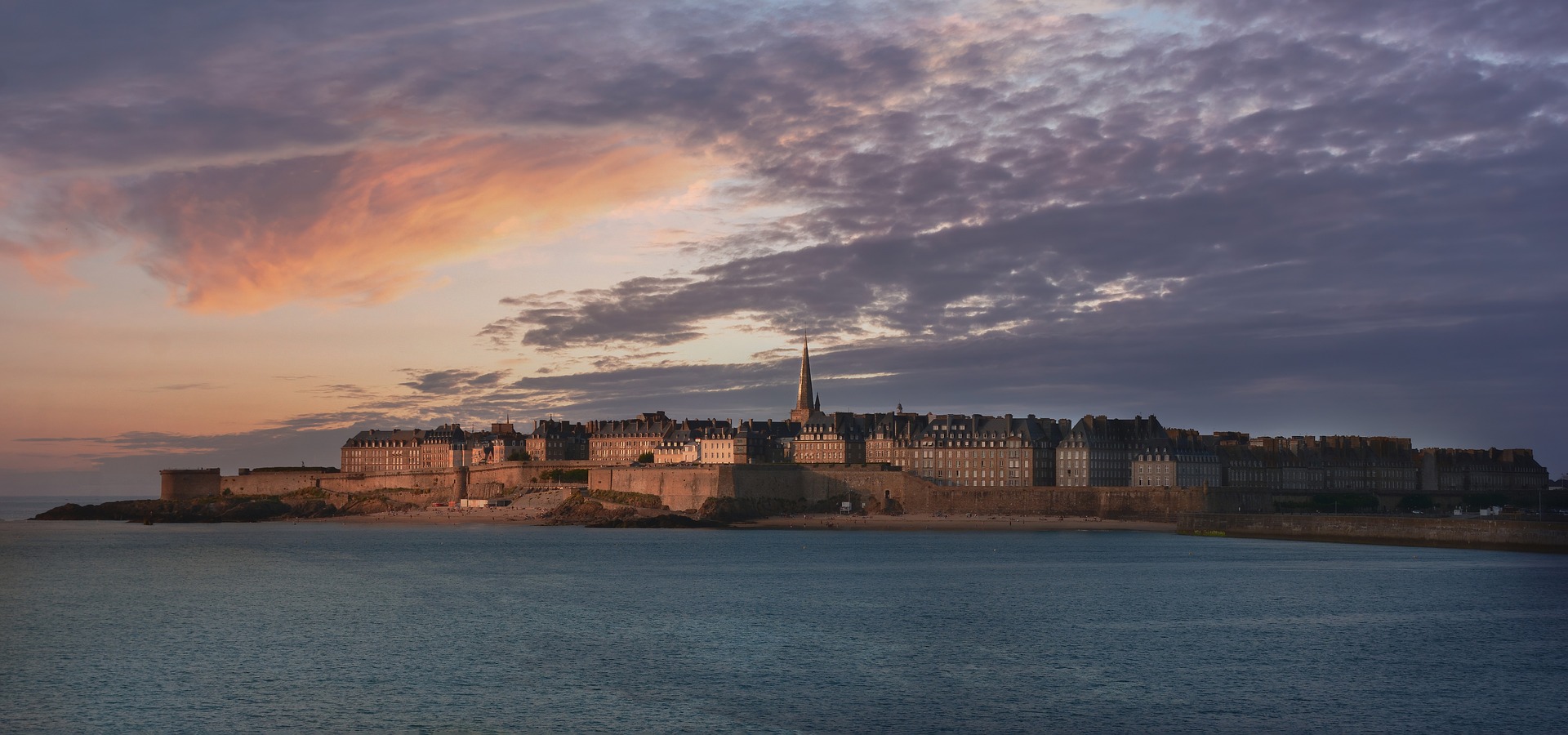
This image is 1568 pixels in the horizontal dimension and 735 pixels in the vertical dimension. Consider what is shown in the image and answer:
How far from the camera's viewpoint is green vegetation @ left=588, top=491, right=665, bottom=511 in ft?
315

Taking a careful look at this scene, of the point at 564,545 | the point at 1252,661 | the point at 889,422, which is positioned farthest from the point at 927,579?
the point at 889,422

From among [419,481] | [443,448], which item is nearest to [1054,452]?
[419,481]

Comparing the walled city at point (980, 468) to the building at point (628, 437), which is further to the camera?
the building at point (628, 437)

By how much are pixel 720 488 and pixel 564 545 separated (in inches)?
893

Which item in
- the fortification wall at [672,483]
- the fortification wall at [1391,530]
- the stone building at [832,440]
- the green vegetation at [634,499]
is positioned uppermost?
the stone building at [832,440]

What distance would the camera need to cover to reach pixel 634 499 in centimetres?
9706

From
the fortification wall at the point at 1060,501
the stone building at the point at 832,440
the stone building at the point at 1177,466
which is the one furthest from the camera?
the stone building at the point at 832,440

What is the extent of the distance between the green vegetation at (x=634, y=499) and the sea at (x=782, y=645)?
3497cm

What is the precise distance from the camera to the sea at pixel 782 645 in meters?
22.8

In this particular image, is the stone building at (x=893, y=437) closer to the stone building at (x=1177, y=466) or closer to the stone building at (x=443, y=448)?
the stone building at (x=1177, y=466)

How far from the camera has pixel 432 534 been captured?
280 ft

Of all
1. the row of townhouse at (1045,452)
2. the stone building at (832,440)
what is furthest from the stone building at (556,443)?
the stone building at (832,440)

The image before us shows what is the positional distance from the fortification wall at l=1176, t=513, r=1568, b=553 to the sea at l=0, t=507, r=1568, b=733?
167cm

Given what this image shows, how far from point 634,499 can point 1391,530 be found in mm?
51182
